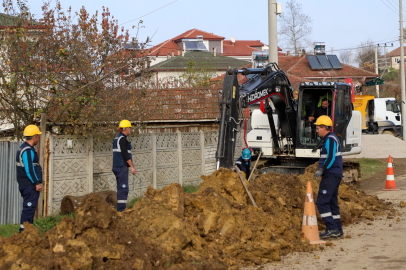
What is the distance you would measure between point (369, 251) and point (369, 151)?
68.3ft

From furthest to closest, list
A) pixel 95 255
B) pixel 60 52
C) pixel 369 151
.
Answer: pixel 369 151, pixel 60 52, pixel 95 255

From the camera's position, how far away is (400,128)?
115 feet

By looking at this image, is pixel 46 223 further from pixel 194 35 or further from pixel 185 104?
pixel 194 35

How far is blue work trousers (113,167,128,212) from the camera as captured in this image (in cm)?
1023

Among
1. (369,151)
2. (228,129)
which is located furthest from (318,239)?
(369,151)

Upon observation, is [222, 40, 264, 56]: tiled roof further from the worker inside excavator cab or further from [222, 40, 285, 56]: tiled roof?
the worker inside excavator cab

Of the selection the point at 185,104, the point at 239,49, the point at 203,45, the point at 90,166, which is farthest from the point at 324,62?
the point at 239,49

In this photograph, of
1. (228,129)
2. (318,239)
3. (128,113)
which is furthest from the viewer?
(128,113)

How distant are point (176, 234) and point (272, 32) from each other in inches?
389

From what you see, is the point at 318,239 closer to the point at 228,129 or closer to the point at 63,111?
the point at 228,129

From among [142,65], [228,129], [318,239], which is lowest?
[318,239]

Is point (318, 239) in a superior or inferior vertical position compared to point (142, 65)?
inferior

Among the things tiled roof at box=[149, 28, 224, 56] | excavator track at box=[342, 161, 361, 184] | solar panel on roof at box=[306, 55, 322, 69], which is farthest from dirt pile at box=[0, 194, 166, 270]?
tiled roof at box=[149, 28, 224, 56]

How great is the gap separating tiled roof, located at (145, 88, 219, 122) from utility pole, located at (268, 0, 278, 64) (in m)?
5.63
